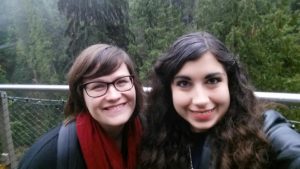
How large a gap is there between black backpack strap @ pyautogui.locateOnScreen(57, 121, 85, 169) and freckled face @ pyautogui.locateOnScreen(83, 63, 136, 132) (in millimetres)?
143

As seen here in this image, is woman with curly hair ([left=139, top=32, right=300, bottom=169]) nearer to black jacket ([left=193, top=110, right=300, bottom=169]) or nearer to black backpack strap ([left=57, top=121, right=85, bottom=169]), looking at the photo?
black jacket ([left=193, top=110, right=300, bottom=169])

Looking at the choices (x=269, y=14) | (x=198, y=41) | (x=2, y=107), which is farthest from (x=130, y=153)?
(x=269, y=14)

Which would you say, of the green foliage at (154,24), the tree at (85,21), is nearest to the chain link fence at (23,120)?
the tree at (85,21)

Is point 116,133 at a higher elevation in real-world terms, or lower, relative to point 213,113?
lower

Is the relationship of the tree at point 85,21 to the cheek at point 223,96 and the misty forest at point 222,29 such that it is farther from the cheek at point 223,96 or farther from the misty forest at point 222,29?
the cheek at point 223,96

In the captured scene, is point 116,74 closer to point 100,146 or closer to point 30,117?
point 100,146

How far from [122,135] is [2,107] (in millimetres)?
1474

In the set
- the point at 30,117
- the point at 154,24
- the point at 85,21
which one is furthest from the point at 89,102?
the point at 154,24

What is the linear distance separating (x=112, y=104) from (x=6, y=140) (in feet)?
Result: 6.07

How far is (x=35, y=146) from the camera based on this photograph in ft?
6.45

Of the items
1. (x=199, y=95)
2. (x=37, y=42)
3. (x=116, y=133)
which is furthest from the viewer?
(x=37, y=42)

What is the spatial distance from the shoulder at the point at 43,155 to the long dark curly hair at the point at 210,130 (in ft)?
1.43

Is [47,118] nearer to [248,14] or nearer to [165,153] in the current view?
[165,153]

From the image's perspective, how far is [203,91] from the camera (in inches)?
67.3
